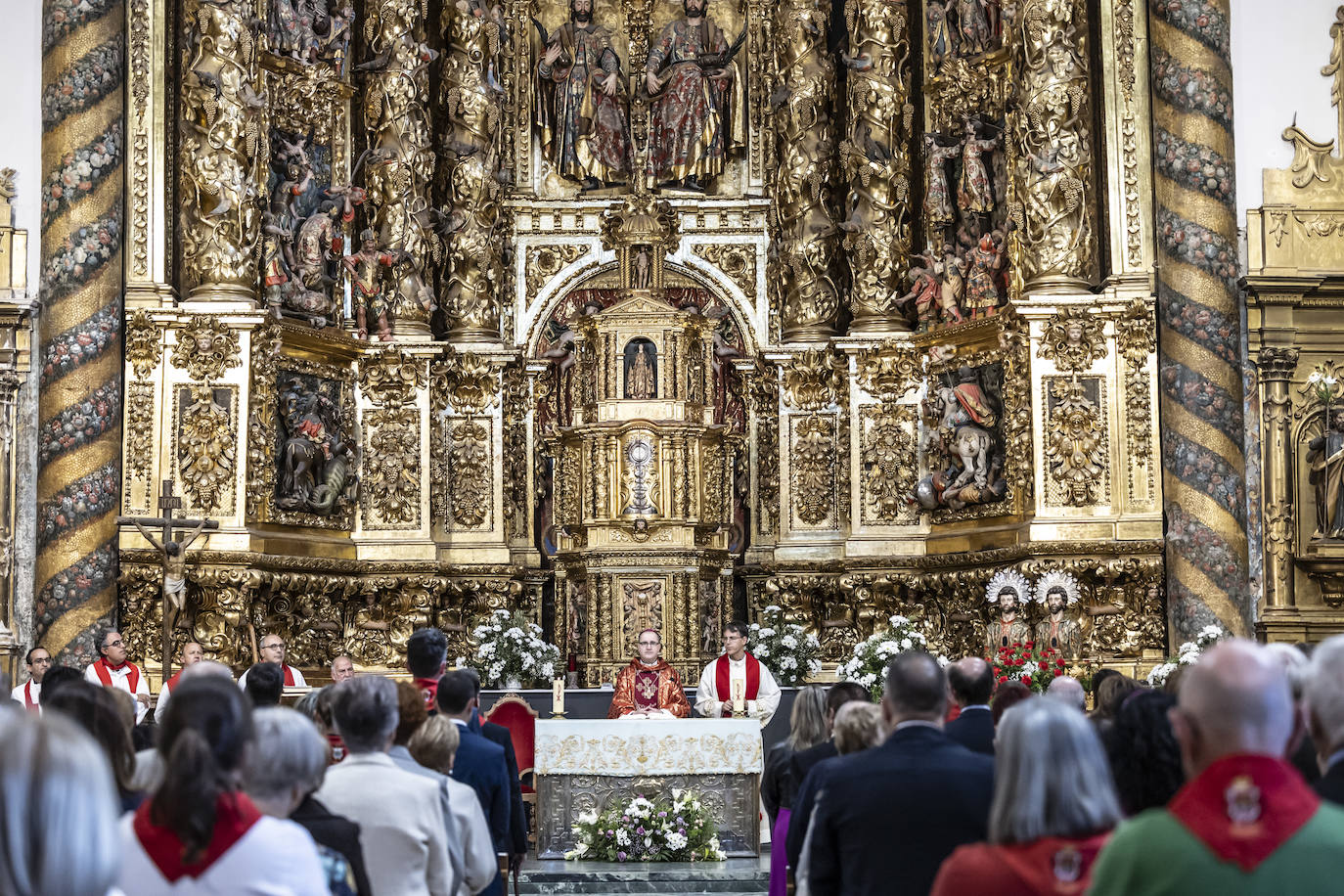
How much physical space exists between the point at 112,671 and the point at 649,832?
15.5 ft

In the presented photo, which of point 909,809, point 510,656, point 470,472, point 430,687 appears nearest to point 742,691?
point 510,656

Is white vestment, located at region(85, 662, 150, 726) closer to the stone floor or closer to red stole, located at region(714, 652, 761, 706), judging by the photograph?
the stone floor

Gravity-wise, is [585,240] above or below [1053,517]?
above

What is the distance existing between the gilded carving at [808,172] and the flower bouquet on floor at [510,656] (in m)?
4.62

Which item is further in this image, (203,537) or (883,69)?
(883,69)

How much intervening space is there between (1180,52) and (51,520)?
11439mm

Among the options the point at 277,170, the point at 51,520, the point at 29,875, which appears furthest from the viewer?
the point at 277,170

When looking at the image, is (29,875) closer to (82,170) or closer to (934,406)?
(82,170)

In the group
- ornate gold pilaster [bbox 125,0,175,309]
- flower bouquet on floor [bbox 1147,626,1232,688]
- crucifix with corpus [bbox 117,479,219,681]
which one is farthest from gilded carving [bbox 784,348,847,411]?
crucifix with corpus [bbox 117,479,219,681]

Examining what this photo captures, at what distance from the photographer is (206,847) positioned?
4.29 m

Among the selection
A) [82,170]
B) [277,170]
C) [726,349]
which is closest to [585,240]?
[726,349]

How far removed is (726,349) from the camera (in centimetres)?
2000

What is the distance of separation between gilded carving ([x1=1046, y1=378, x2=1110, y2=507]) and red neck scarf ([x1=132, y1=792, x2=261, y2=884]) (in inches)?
518

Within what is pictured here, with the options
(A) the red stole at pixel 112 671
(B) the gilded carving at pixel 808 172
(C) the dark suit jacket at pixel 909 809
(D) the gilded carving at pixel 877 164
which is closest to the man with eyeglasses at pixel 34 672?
(A) the red stole at pixel 112 671
